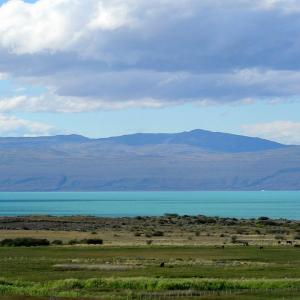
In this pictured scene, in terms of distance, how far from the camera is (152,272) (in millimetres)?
62906

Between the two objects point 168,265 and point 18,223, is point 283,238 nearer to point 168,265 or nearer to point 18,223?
point 168,265

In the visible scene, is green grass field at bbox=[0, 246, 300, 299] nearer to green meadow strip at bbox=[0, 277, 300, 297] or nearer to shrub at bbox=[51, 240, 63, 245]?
green meadow strip at bbox=[0, 277, 300, 297]

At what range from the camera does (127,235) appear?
380 ft

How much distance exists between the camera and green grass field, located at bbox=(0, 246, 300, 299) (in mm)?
52469

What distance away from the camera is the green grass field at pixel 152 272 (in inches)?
2066

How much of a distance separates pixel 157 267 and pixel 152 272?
3992 millimetres

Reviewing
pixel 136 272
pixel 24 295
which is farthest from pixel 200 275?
pixel 24 295

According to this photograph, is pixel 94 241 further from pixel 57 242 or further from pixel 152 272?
pixel 152 272

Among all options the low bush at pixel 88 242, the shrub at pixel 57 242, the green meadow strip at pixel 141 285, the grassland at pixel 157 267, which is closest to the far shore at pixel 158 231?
the grassland at pixel 157 267

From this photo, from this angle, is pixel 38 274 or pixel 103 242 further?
pixel 103 242

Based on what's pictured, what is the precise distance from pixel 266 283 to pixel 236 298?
22.0ft

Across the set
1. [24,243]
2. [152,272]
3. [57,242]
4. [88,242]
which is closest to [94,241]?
[88,242]

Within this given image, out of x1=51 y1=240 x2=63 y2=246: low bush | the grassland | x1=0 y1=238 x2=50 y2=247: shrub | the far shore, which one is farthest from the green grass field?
the far shore

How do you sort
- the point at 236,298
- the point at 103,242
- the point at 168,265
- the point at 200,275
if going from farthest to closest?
the point at 103,242 → the point at 168,265 → the point at 200,275 → the point at 236,298
